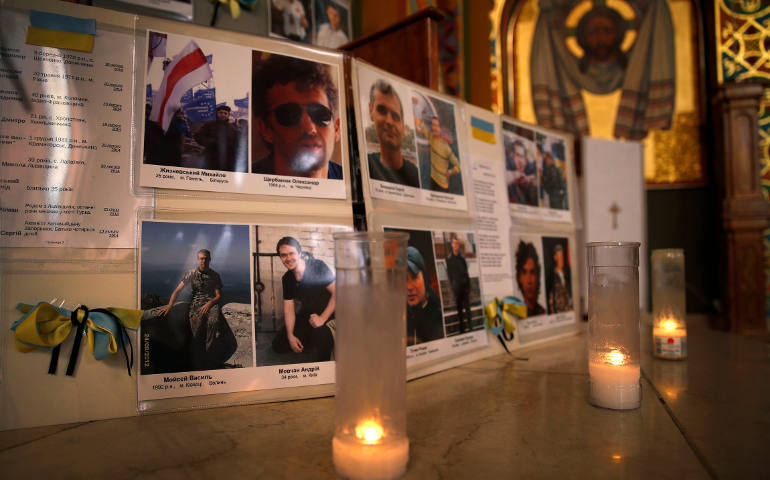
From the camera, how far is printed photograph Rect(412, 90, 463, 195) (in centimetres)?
132

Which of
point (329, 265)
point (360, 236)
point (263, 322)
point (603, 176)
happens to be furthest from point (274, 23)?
point (603, 176)

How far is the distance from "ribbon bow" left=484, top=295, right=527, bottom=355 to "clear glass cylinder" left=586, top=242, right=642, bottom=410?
0.44 m

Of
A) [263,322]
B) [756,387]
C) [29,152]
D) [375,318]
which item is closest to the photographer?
[375,318]

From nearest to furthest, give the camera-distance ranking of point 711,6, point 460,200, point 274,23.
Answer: point 460,200 → point 274,23 → point 711,6

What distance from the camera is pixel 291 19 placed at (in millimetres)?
2012

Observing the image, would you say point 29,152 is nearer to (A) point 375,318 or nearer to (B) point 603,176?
(A) point 375,318

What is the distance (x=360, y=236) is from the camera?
64 centimetres

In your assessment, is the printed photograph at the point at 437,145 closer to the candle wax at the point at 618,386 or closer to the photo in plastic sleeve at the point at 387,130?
the photo in plastic sleeve at the point at 387,130

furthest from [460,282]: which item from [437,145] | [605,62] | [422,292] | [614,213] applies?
[605,62]

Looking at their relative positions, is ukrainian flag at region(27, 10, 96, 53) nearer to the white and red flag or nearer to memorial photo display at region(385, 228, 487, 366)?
the white and red flag

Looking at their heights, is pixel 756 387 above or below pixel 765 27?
below

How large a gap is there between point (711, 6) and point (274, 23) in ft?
9.91

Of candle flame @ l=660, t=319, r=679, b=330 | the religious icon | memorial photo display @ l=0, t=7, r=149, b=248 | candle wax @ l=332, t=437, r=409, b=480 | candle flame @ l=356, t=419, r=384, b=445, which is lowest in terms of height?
candle wax @ l=332, t=437, r=409, b=480

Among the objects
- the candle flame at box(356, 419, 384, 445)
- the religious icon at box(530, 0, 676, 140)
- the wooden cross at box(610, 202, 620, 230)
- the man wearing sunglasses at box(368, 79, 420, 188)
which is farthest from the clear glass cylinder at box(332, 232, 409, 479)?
the religious icon at box(530, 0, 676, 140)
